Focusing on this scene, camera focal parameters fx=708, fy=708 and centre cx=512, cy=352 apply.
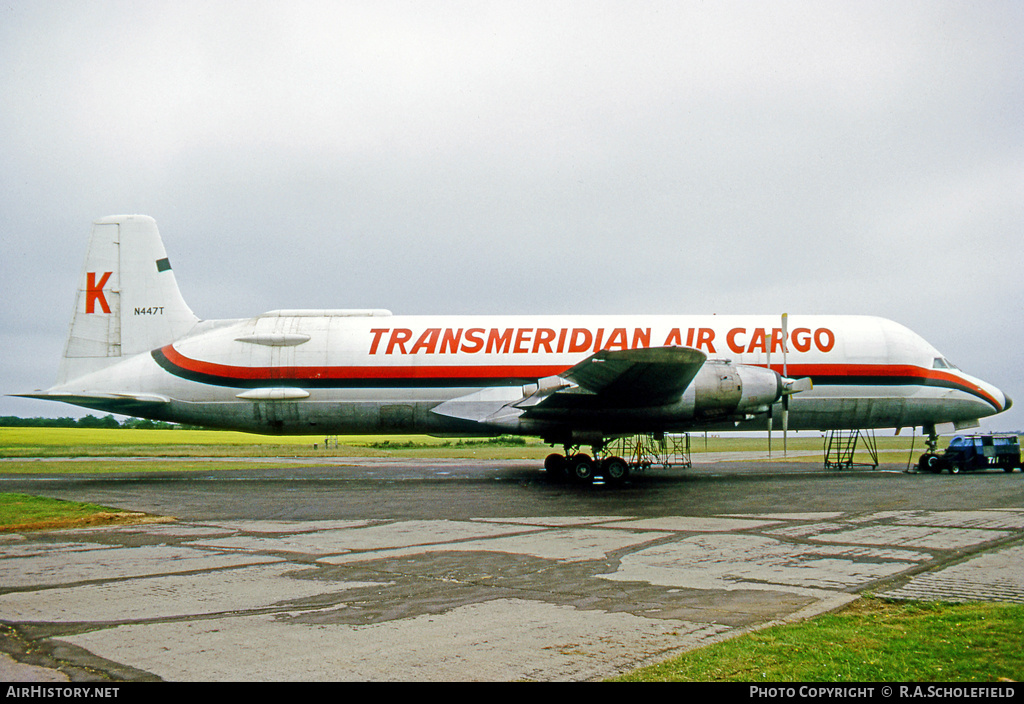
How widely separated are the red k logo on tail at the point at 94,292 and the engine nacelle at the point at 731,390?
18244mm

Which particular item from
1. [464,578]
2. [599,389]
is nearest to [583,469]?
[599,389]

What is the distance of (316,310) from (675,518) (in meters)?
14.7

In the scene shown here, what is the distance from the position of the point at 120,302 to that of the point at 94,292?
34.1 inches

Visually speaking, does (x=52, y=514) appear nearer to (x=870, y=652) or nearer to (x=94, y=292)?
(x=94, y=292)

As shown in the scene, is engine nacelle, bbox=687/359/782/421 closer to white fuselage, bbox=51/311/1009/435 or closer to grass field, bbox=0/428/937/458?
white fuselage, bbox=51/311/1009/435

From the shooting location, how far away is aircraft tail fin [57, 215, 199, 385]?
22297 mm

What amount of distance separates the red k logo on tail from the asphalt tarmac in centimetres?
882

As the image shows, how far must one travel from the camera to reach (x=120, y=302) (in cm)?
2250

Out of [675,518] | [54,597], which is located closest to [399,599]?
[54,597]

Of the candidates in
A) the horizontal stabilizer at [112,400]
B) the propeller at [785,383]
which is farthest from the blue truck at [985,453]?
the horizontal stabilizer at [112,400]

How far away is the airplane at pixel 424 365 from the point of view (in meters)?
21.1

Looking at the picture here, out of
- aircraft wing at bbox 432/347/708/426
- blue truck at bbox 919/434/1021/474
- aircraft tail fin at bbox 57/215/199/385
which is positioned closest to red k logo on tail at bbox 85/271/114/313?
aircraft tail fin at bbox 57/215/199/385

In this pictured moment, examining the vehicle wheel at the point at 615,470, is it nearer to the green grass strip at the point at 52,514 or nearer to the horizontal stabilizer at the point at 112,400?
the green grass strip at the point at 52,514
